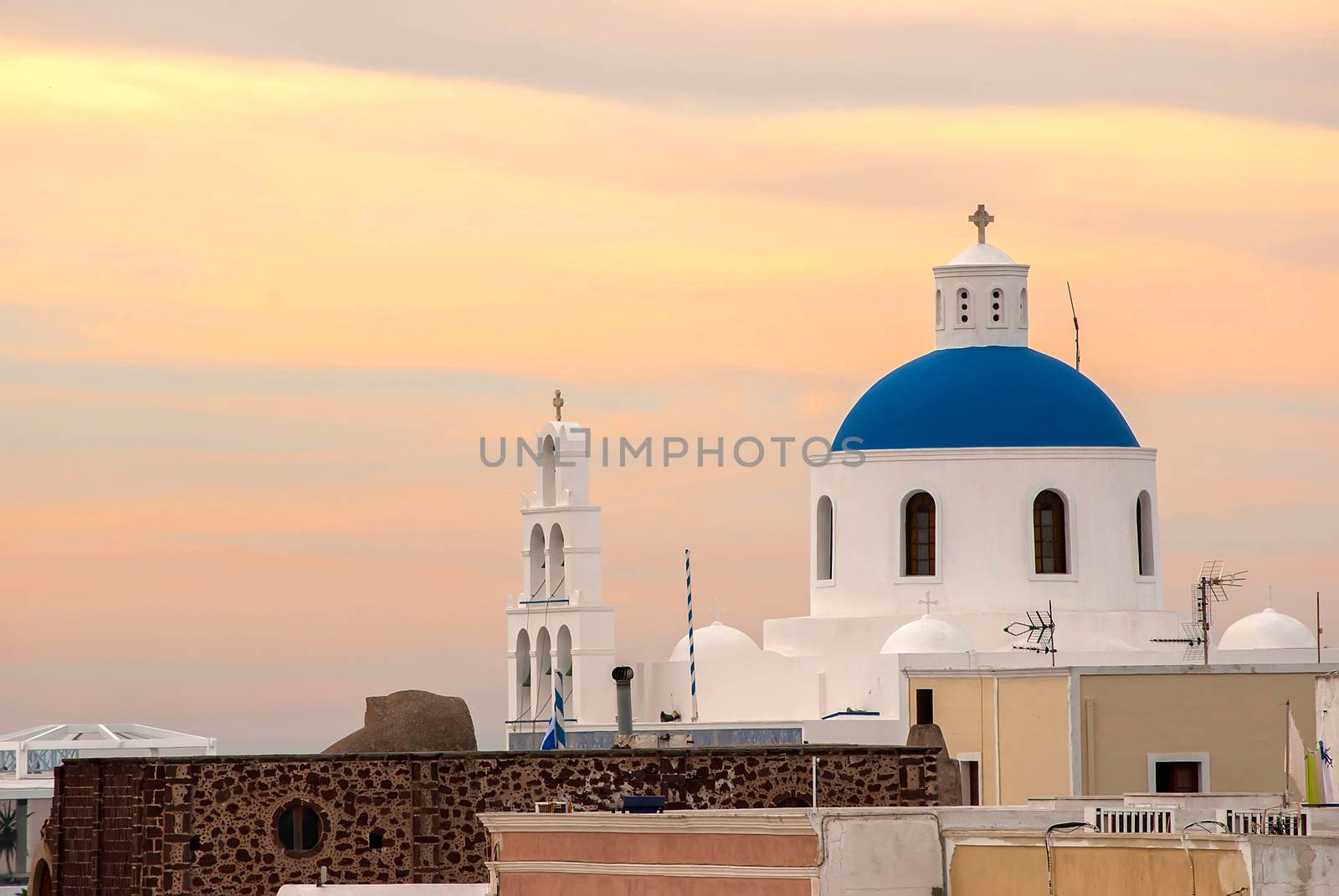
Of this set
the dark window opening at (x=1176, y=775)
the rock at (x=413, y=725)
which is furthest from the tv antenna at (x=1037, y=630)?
the rock at (x=413, y=725)

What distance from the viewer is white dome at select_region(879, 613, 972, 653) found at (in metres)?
45.9

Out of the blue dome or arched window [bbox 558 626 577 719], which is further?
arched window [bbox 558 626 577 719]

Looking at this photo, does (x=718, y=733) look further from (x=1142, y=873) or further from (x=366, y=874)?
(x=1142, y=873)

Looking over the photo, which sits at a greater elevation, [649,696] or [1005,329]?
[1005,329]

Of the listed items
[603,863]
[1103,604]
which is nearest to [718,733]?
[1103,604]

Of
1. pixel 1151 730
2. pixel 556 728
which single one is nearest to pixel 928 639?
pixel 1151 730

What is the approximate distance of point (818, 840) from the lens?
22594 millimetres

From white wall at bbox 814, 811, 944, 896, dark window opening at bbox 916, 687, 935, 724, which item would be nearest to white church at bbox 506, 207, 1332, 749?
dark window opening at bbox 916, 687, 935, 724

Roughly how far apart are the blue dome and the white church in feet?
0.09

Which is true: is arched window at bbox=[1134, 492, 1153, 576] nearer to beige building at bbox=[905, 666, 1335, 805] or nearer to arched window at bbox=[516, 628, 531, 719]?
beige building at bbox=[905, 666, 1335, 805]

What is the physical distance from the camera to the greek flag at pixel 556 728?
4744cm

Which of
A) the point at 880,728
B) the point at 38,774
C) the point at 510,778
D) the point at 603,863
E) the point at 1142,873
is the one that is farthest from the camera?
the point at 38,774

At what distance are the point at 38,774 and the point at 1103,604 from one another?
29.8 metres

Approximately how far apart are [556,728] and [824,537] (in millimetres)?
5036
